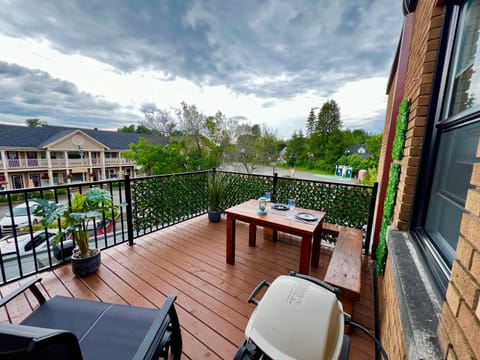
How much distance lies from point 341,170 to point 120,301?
10475 mm

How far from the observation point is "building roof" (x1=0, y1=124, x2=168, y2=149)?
46.6 ft

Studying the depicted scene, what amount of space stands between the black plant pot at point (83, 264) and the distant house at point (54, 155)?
1124cm

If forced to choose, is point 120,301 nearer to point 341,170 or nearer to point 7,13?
point 7,13

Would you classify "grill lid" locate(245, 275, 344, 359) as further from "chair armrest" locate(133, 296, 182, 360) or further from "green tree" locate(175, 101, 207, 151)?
"green tree" locate(175, 101, 207, 151)

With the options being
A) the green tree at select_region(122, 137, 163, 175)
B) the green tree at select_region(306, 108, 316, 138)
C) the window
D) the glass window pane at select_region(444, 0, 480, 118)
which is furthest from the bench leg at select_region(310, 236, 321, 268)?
the green tree at select_region(306, 108, 316, 138)

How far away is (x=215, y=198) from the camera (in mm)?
4008

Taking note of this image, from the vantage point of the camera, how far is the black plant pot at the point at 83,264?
2.24 meters

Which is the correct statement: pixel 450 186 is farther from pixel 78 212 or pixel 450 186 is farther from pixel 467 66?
pixel 78 212

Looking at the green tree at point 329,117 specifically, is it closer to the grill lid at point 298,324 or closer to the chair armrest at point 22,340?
the grill lid at point 298,324

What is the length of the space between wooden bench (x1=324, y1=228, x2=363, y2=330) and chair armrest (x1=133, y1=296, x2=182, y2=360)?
1260 millimetres

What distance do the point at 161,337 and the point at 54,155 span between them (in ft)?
69.3

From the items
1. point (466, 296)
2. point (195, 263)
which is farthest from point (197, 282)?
point (466, 296)

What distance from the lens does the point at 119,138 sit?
20062mm

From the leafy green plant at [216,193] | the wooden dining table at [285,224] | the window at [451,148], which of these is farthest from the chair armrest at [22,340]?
the leafy green plant at [216,193]
